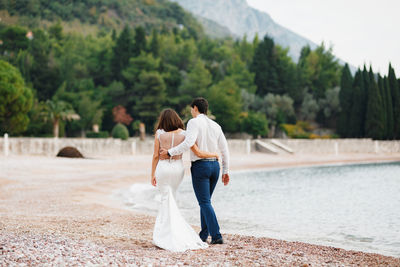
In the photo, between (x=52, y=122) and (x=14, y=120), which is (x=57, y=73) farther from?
(x=14, y=120)

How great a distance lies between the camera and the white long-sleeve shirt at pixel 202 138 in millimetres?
4906

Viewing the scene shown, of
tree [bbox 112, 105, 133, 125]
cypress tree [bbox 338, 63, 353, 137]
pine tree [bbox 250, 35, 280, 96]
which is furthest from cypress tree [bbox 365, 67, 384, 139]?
tree [bbox 112, 105, 133, 125]

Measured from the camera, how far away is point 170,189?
16.5ft

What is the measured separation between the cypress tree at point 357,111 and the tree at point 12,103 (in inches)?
1154

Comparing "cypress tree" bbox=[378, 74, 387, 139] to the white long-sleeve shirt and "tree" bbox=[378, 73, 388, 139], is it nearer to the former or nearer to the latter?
"tree" bbox=[378, 73, 388, 139]

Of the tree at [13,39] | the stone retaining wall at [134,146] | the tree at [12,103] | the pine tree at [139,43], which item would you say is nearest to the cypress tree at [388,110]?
the stone retaining wall at [134,146]

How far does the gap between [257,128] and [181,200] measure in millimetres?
28273

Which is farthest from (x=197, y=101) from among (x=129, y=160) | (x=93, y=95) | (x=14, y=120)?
(x=93, y=95)

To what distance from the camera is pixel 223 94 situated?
40719mm

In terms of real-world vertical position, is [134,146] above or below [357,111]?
below

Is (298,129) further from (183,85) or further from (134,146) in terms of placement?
(134,146)

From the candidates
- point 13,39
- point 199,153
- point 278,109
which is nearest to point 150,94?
point 278,109

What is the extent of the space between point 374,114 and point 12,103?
3119cm

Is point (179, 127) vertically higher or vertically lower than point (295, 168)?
higher
